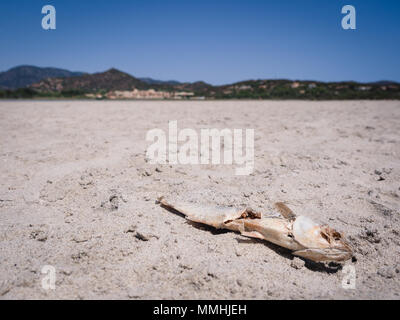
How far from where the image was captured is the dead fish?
1.49 meters

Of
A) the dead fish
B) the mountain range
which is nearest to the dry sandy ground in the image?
the dead fish

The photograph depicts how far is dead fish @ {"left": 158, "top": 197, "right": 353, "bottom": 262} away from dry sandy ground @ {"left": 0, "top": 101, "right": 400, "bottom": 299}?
0.08m

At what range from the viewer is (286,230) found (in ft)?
5.35

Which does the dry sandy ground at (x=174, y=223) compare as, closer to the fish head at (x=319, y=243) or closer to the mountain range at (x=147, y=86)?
the fish head at (x=319, y=243)

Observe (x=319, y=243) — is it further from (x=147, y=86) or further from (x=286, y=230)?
(x=147, y=86)

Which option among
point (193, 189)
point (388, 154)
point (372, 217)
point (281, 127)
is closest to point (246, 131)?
point (281, 127)

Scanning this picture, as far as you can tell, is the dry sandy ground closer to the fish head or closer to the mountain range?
the fish head

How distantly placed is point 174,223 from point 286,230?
82cm

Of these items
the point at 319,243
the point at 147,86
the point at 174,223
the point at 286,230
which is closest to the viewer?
the point at 319,243

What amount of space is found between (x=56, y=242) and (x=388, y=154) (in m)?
4.40

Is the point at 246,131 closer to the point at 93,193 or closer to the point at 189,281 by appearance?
the point at 93,193

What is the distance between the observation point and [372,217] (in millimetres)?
2055

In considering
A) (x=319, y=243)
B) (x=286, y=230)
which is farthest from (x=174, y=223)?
(x=319, y=243)

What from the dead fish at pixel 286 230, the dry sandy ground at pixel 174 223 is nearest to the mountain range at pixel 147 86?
the dry sandy ground at pixel 174 223
